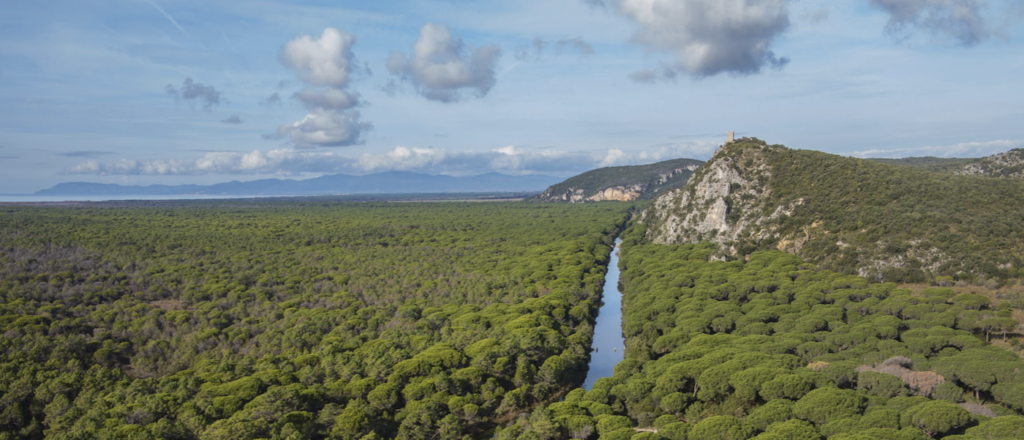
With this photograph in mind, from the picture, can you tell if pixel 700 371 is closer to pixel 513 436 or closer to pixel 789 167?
pixel 513 436

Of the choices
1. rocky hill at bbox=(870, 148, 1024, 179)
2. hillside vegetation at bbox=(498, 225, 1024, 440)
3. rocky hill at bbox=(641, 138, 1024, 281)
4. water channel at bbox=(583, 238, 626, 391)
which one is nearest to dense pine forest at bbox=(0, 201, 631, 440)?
water channel at bbox=(583, 238, 626, 391)

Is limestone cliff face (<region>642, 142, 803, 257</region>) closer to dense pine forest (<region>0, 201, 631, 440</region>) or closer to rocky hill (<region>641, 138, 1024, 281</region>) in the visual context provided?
rocky hill (<region>641, 138, 1024, 281</region>)

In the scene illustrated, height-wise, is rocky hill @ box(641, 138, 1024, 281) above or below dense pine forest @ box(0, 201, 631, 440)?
above

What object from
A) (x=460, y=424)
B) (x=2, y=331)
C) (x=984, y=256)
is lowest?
(x=460, y=424)

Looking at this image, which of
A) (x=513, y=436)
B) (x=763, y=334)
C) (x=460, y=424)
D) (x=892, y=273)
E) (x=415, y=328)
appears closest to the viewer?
(x=513, y=436)

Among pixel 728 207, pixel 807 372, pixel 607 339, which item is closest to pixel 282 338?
pixel 607 339

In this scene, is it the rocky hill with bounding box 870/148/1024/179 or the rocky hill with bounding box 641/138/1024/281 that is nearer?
the rocky hill with bounding box 641/138/1024/281

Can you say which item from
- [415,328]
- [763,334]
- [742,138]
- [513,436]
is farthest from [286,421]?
[742,138]

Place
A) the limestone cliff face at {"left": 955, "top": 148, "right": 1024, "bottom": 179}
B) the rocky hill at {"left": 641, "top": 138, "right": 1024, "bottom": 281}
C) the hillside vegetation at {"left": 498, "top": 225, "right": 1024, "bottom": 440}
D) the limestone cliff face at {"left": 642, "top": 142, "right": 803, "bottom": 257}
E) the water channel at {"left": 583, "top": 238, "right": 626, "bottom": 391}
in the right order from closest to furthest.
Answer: the hillside vegetation at {"left": 498, "top": 225, "right": 1024, "bottom": 440}, the water channel at {"left": 583, "top": 238, "right": 626, "bottom": 391}, the rocky hill at {"left": 641, "top": 138, "right": 1024, "bottom": 281}, the limestone cliff face at {"left": 642, "top": 142, "right": 803, "bottom": 257}, the limestone cliff face at {"left": 955, "top": 148, "right": 1024, "bottom": 179}
